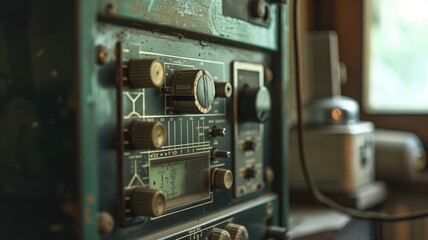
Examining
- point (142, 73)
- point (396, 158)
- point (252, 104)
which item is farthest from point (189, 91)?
point (396, 158)

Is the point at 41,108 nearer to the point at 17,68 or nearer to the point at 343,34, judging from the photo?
the point at 17,68

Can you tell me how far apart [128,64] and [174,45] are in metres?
0.12

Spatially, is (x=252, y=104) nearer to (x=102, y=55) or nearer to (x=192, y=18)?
(x=192, y=18)

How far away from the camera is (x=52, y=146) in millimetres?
552

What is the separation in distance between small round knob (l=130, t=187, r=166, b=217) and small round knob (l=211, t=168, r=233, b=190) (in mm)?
174

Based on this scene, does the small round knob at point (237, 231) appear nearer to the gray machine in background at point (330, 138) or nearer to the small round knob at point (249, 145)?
the small round knob at point (249, 145)

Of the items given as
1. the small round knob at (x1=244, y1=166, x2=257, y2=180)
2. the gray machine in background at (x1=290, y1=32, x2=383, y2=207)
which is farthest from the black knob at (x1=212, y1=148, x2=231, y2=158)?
the gray machine in background at (x1=290, y1=32, x2=383, y2=207)

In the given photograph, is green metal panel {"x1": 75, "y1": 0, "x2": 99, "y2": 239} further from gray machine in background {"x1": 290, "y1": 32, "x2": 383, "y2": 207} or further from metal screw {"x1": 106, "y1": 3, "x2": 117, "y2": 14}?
gray machine in background {"x1": 290, "y1": 32, "x2": 383, "y2": 207}

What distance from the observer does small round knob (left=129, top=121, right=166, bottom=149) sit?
61cm

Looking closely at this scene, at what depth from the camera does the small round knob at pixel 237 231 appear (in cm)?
79

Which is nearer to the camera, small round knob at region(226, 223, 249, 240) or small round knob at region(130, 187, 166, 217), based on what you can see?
small round knob at region(130, 187, 166, 217)

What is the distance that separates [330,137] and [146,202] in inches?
35.1

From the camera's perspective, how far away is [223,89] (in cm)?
77

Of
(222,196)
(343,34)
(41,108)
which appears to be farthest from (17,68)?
(343,34)
